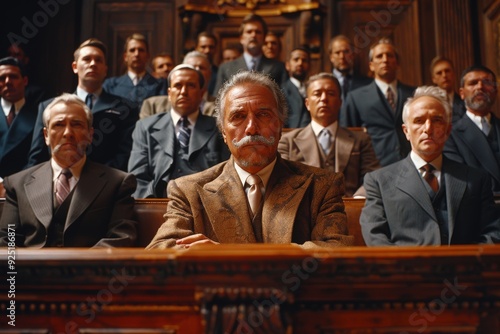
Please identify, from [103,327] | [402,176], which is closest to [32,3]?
[402,176]

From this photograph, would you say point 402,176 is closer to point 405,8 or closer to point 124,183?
point 124,183

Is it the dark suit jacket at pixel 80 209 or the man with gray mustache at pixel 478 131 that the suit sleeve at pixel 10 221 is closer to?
the dark suit jacket at pixel 80 209

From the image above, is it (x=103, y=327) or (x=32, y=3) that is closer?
(x=103, y=327)

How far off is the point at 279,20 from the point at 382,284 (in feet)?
19.7

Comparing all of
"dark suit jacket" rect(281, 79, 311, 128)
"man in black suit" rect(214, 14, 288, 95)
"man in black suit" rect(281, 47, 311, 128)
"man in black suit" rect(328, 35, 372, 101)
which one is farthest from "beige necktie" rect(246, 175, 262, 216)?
"man in black suit" rect(328, 35, 372, 101)

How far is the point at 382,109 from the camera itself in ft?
15.3

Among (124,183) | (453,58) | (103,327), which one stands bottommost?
(103,327)

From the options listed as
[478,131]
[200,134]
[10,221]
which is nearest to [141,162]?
[200,134]

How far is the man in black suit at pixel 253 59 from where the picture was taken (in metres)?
5.36

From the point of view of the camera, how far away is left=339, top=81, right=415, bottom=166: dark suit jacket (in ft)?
14.8

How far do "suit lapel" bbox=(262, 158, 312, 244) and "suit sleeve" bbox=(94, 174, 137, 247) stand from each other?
756mm

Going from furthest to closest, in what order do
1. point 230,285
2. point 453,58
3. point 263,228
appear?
point 453,58 < point 263,228 < point 230,285

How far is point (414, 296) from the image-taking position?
114cm

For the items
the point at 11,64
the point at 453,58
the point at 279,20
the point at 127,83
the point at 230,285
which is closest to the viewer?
the point at 230,285
